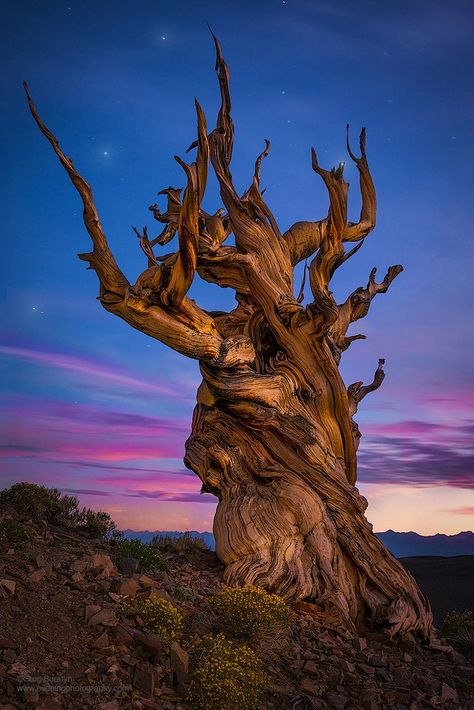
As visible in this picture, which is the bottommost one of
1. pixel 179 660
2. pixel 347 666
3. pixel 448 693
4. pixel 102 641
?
pixel 448 693

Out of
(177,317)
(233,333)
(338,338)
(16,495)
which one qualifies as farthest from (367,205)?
(16,495)

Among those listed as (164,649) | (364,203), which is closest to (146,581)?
(164,649)

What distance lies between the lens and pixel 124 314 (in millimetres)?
10406

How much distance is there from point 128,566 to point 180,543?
132 inches

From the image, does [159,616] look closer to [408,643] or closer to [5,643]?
[5,643]

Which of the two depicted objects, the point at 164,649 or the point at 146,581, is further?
the point at 146,581

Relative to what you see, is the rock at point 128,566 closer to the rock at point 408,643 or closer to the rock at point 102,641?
the rock at point 102,641

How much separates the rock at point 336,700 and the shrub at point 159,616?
166 cm

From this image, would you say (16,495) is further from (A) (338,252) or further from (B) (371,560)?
(A) (338,252)

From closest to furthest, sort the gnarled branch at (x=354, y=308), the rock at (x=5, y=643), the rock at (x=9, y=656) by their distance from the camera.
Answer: the rock at (x=9, y=656)
the rock at (x=5, y=643)
the gnarled branch at (x=354, y=308)

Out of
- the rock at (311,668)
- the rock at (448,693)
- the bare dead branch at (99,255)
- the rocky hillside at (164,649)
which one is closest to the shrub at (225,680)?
the rocky hillside at (164,649)

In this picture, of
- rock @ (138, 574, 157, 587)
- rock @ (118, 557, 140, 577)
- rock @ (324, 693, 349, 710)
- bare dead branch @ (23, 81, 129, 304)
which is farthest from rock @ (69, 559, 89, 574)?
bare dead branch @ (23, 81, 129, 304)

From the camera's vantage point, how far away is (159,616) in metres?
6.43

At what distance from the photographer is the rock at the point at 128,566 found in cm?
866
